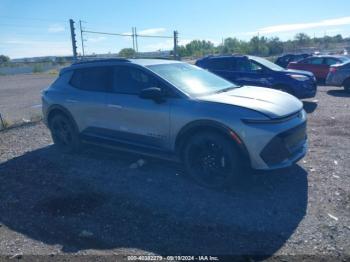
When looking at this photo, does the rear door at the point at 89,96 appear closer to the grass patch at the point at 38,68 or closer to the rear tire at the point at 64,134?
the rear tire at the point at 64,134

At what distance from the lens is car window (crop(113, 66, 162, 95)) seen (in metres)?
5.39

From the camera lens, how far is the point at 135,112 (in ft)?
17.7

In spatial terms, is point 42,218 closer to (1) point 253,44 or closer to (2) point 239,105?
(2) point 239,105

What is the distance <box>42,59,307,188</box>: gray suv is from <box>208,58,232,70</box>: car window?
5.52 m

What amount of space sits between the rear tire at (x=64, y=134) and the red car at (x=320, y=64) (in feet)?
45.3

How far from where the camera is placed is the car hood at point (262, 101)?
4.49m

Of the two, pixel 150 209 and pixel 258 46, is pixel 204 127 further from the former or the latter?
pixel 258 46

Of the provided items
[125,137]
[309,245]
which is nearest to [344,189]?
[309,245]

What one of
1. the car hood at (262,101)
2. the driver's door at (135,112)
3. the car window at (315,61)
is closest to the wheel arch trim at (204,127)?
the driver's door at (135,112)

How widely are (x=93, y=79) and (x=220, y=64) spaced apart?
6380 millimetres

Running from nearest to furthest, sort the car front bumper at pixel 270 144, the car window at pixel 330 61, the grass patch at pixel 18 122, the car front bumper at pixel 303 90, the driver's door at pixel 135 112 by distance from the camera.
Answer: the car front bumper at pixel 270 144 → the driver's door at pixel 135 112 → the grass patch at pixel 18 122 → the car front bumper at pixel 303 90 → the car window at pixel 330 61

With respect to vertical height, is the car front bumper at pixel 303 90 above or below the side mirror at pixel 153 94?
below

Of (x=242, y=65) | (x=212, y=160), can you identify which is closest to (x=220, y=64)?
(x=242, y=65)

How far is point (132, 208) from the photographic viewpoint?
4367 mm
